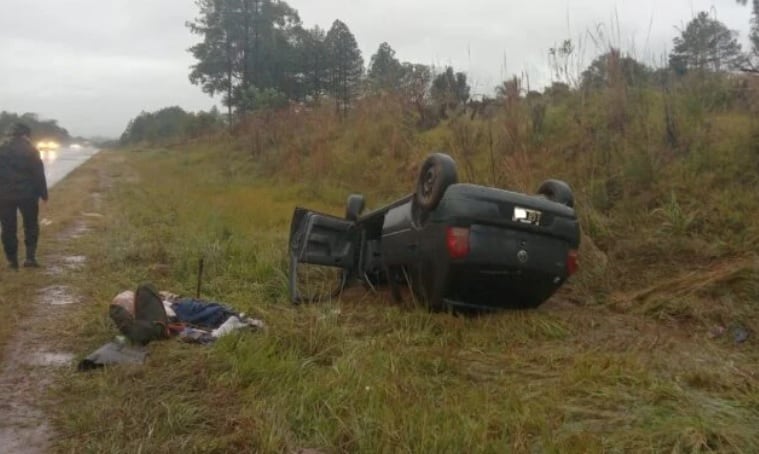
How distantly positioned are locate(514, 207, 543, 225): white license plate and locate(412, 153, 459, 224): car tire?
0.47 metres

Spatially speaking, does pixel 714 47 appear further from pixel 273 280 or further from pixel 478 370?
pixel 478 370

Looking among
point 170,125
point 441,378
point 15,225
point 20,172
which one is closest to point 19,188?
point 20,172

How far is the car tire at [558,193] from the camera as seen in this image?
545 cm

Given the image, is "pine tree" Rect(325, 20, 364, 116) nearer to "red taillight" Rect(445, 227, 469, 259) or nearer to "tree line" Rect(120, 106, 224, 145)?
"tree line" Rect(120, 106, 224, 145)

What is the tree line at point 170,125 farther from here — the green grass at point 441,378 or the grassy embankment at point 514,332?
the green grass at point 441,378

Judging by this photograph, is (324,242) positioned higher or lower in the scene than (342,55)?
lower

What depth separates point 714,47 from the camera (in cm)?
899

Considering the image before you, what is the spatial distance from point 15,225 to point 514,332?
6.02 meters

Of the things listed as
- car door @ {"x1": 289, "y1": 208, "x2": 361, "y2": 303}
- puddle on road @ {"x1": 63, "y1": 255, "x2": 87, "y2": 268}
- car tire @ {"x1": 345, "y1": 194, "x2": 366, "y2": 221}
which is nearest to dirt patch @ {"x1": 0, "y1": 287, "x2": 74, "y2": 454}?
car door @ {"x1": 289, "y1": 208, "x2": 361, "y2": 303}

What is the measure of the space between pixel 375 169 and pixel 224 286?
594 cm

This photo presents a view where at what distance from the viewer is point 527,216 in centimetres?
473

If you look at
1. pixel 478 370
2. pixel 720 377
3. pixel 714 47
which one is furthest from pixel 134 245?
pixel 714 47

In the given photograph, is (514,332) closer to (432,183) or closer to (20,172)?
(432,183)

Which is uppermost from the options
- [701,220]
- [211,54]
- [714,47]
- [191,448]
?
[211,54]
